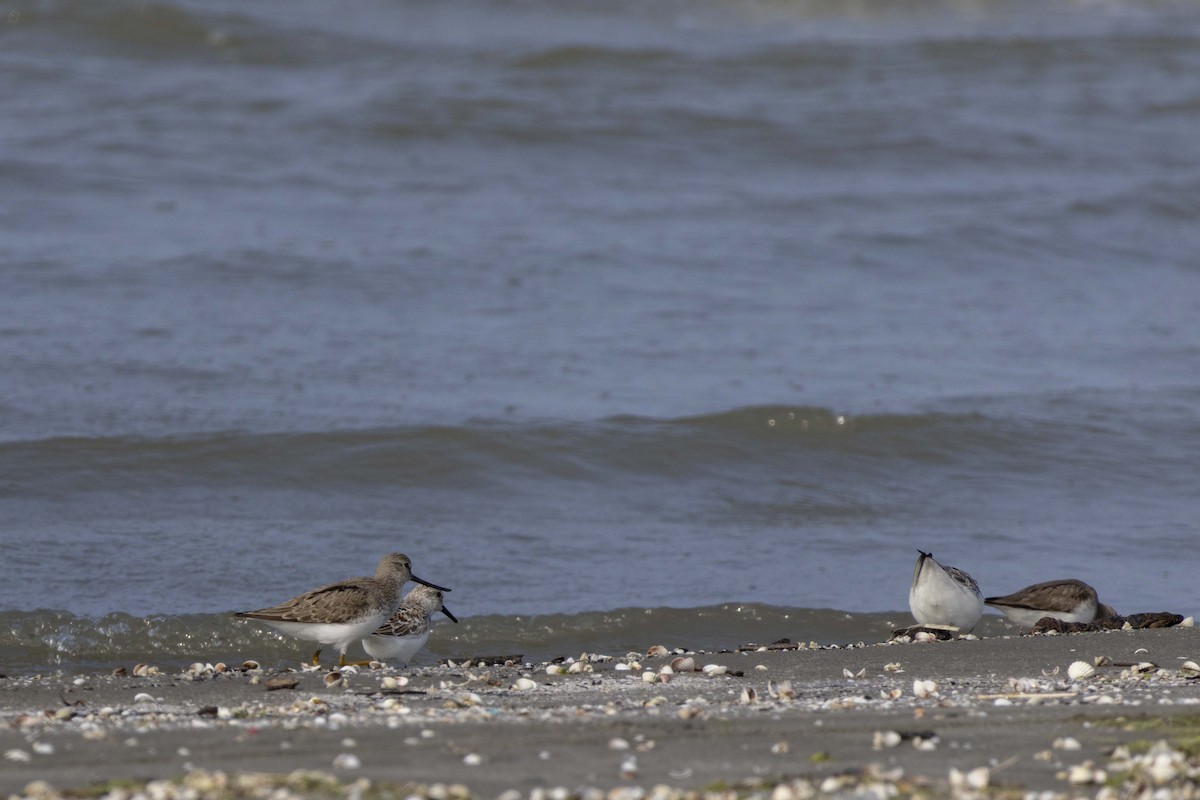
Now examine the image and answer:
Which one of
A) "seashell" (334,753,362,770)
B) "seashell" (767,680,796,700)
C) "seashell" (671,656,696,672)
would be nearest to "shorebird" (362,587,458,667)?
"seashell" (671,656,696,672)

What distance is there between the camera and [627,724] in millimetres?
4387

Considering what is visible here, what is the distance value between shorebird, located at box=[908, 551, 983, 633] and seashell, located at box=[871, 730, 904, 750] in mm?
2447

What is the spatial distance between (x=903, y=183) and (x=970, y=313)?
425cm

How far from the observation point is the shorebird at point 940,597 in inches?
259

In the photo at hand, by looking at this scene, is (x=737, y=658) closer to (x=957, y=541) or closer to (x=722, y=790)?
(x=722, y=790)

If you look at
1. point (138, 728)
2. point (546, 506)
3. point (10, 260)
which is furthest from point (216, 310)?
point (138, 728)

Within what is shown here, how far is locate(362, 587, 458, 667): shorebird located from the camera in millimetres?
6236

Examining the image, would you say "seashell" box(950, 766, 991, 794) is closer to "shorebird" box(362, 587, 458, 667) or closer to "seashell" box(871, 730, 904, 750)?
"seashell" box(871, 730, 904, 750)

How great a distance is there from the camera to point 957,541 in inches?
342

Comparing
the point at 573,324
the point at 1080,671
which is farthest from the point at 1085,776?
the point at 573,324

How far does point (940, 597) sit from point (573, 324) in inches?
251

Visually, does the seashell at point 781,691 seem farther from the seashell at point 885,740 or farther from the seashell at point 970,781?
the seashell at point 970,781

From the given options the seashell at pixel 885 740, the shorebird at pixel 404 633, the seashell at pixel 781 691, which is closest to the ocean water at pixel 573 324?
the shorebird at pixel 404 633

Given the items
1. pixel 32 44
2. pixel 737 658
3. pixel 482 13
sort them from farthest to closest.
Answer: pixel 482 13, pixel 32 44, pixel 737 658
